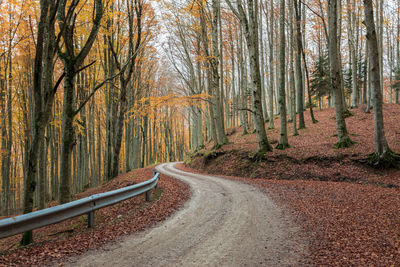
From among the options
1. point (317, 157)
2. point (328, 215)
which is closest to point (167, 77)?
point (317, 157)

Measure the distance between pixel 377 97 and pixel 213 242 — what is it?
8795 mm

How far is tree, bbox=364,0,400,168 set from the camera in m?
8.16

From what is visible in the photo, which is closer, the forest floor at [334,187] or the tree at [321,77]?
the forest floor at [334,187]

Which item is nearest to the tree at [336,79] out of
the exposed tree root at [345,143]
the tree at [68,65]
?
the exposed tree root at [345,143]

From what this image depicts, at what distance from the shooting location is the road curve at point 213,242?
3.07 m

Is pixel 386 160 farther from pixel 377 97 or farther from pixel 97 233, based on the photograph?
pixel 97 233

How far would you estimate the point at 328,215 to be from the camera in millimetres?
4957

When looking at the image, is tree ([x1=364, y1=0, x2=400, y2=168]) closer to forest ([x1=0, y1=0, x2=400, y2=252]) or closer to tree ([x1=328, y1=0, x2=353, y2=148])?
forest ([x1=0, y1=0, x2=400, y2=252])

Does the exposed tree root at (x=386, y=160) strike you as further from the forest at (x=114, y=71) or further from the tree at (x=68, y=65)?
the tree at (x=68, y=65)

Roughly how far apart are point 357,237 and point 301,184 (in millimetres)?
5019

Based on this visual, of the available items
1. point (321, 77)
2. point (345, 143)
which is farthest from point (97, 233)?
point (321, 77)

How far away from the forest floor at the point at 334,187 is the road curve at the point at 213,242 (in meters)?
0.46

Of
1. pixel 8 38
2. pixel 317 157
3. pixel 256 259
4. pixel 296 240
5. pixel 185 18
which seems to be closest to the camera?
pixel 256 259

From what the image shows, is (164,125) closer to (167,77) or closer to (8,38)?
(167,77)
